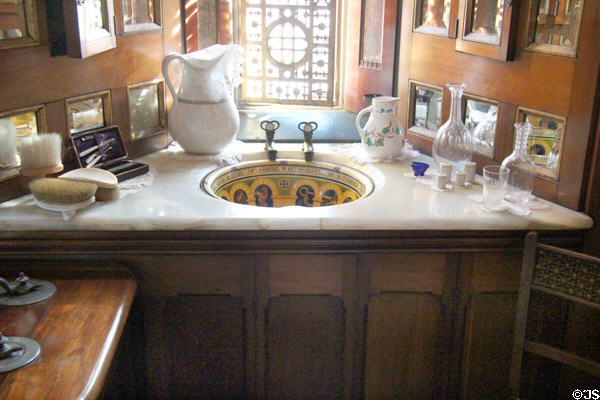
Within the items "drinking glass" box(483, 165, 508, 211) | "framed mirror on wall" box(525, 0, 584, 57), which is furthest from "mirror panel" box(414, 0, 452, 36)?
"drinking glass" box(483, 165, 508, 211)

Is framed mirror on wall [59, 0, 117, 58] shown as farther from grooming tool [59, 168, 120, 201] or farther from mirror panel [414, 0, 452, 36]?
mirror panel [414, 0, 452, 36]

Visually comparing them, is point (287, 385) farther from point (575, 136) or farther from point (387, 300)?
point (575, 136)

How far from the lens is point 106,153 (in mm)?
2217

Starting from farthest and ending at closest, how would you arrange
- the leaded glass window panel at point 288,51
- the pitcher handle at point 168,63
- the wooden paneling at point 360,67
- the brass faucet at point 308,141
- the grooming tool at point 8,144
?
the leaded glass window panel at point 288,51 < the wooden paneling at point 360,67 < the brass faucet at point 308,141 < the pitcher handle at point 168,63 < the grooming tool at point 8,144

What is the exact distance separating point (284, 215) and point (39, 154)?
28.6 inches

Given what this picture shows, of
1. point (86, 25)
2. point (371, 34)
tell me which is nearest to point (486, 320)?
point (371, 34)

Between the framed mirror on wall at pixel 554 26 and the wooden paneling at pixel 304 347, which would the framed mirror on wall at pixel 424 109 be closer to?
the framed mirror on wall at pixel 554 26

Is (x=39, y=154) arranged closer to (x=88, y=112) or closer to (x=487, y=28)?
(x=88, y=112)

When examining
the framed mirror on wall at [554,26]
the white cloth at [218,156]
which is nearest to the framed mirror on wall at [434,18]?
the framed mirror on wall at [554,26]

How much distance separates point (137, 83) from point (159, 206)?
66 centimetres

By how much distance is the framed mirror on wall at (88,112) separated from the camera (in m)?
2.12

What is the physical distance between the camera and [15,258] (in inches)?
72.3

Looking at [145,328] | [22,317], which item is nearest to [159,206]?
[145,328]

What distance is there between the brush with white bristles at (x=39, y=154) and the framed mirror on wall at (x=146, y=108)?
0.51 meters
